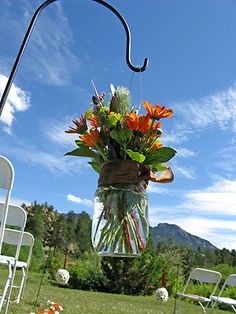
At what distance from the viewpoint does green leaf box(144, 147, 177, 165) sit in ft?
2.93

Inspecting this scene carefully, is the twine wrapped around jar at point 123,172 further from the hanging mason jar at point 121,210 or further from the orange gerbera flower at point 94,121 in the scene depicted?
the orange gerbera flower at point 94,121

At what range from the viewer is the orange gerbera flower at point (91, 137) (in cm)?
94

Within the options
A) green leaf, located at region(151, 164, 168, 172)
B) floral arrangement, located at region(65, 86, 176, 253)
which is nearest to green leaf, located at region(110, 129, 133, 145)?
floral arrangement, located at region(65, 86, 176, 253)

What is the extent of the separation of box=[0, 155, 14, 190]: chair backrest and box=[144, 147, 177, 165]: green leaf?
726 mm

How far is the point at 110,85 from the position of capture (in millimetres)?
960

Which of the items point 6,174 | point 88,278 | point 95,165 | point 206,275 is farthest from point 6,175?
point 88,278

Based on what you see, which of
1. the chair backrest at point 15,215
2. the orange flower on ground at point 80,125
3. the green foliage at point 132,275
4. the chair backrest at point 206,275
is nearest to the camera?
the orange flower on ground at point 80,125

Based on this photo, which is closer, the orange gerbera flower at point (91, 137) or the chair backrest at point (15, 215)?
the orange gerbera flower at point (91, 137)

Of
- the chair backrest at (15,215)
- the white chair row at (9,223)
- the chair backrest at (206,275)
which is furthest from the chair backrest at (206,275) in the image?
the chair backrest at (15,215)

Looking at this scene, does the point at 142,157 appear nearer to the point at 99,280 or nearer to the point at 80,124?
the point at 80,124

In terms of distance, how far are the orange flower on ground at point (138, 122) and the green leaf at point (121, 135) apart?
18mm

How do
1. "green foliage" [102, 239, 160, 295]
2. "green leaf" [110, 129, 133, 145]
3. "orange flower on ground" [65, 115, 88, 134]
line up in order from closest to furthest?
1. "green leaf" [110, 129, 133, 145]
2. "orange flower on ground" [65, 115, 88, 134]
3. "green foliage" [102, 239, 160, 295]

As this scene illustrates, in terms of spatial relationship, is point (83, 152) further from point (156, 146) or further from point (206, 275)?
point (206, 275)

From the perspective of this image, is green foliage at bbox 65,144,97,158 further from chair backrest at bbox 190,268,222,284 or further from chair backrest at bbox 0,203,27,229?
chair backrest at bbox 190,268,222,284
